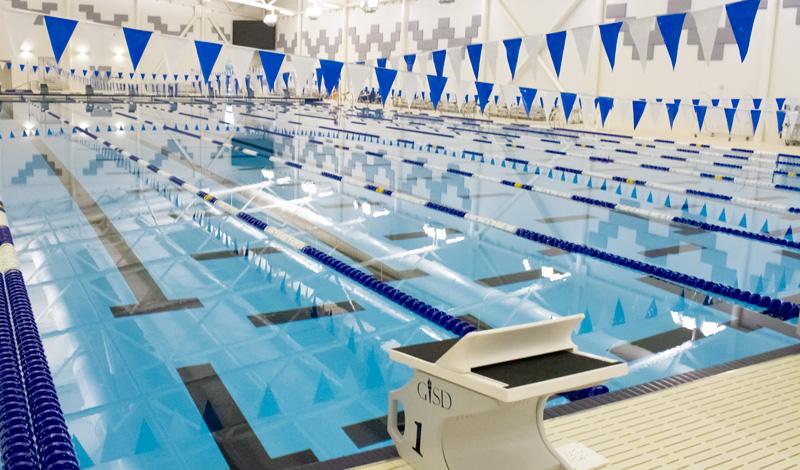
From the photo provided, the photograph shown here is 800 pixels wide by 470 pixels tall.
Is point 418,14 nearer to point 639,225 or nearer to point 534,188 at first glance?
point 534,188

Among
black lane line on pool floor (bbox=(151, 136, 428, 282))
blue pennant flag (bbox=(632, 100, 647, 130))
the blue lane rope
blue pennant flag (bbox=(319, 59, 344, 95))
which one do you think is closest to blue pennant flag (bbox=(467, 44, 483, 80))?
blue pennant flag (bbox=(319, 59, 344, 95))

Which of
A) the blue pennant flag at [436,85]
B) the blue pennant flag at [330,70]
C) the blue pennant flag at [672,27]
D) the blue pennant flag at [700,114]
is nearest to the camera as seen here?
the blue pennant flag at [672,27]

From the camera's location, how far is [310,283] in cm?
371

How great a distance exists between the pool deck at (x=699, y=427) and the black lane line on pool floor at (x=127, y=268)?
180cm

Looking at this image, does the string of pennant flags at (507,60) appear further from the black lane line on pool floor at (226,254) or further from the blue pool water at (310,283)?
the black lane line on pool floor at (226,254)

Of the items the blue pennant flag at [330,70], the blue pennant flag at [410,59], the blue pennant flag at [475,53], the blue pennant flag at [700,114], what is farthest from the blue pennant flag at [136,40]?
the blue pennant flag at [700,114]

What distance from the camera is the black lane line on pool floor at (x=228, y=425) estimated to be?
195cm

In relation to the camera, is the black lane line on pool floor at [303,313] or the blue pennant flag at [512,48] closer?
the black lane line on pool floor at [303,313]

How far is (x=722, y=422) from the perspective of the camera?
6.65 feet

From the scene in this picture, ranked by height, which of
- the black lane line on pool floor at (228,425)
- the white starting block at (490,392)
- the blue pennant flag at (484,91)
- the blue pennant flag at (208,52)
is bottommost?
the black lane line on pool floor at (228,425)

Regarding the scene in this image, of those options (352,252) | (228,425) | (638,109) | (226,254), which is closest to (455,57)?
(638,109)

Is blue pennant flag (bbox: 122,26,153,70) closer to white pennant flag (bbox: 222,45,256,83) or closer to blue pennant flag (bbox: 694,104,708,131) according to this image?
white pennant flag (bbox: 222,45,256,83)

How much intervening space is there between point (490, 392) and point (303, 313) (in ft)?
6.50

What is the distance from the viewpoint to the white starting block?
1.44 m
